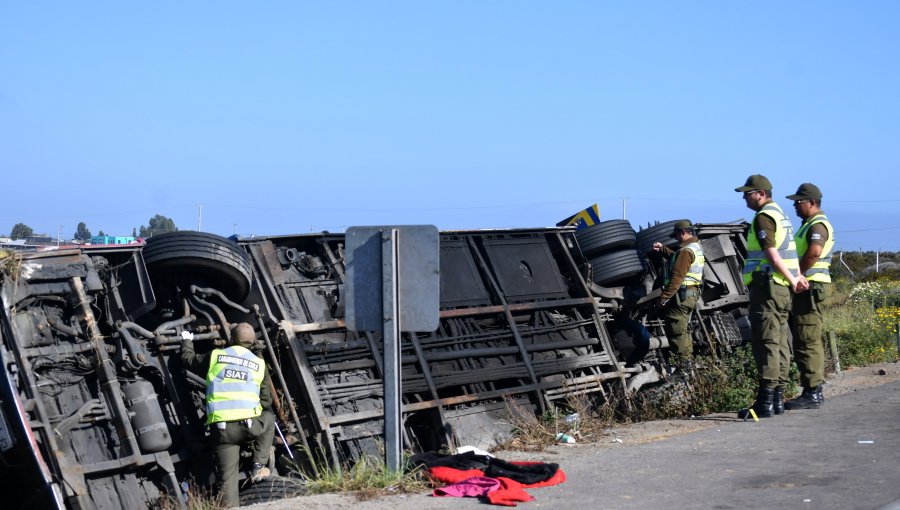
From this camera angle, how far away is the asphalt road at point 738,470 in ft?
21.5

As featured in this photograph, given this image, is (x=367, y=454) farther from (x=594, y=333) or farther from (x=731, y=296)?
(x=731, y=296)

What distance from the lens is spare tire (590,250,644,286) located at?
12.5 meters

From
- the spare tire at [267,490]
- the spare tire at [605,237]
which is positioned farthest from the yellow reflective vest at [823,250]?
the spare tire at [267,490]

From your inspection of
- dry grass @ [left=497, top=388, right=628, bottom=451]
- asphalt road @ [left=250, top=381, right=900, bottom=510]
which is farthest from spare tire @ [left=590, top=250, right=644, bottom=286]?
asphalt road @ [left=250, top=381, right=900, bottom=510]

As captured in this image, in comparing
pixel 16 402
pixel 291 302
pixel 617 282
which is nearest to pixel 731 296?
pixel 617 282

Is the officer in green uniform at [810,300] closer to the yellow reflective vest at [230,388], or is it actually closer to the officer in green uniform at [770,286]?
the officer in green uniform at [770,286]

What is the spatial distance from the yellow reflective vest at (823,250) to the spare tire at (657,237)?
2.98m

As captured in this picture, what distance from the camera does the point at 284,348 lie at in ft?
32.3

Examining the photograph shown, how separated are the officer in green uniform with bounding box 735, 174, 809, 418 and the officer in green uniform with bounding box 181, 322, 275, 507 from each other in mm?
4581

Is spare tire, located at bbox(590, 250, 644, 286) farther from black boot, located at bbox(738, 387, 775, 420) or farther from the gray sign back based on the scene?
the gray sign back

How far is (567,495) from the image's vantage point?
6.86 meters

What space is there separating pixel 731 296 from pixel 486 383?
4567 millimetres

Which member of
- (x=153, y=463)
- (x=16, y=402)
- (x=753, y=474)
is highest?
(x=16, y=402)

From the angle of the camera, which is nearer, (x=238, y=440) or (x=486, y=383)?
(x=238, y=440)
